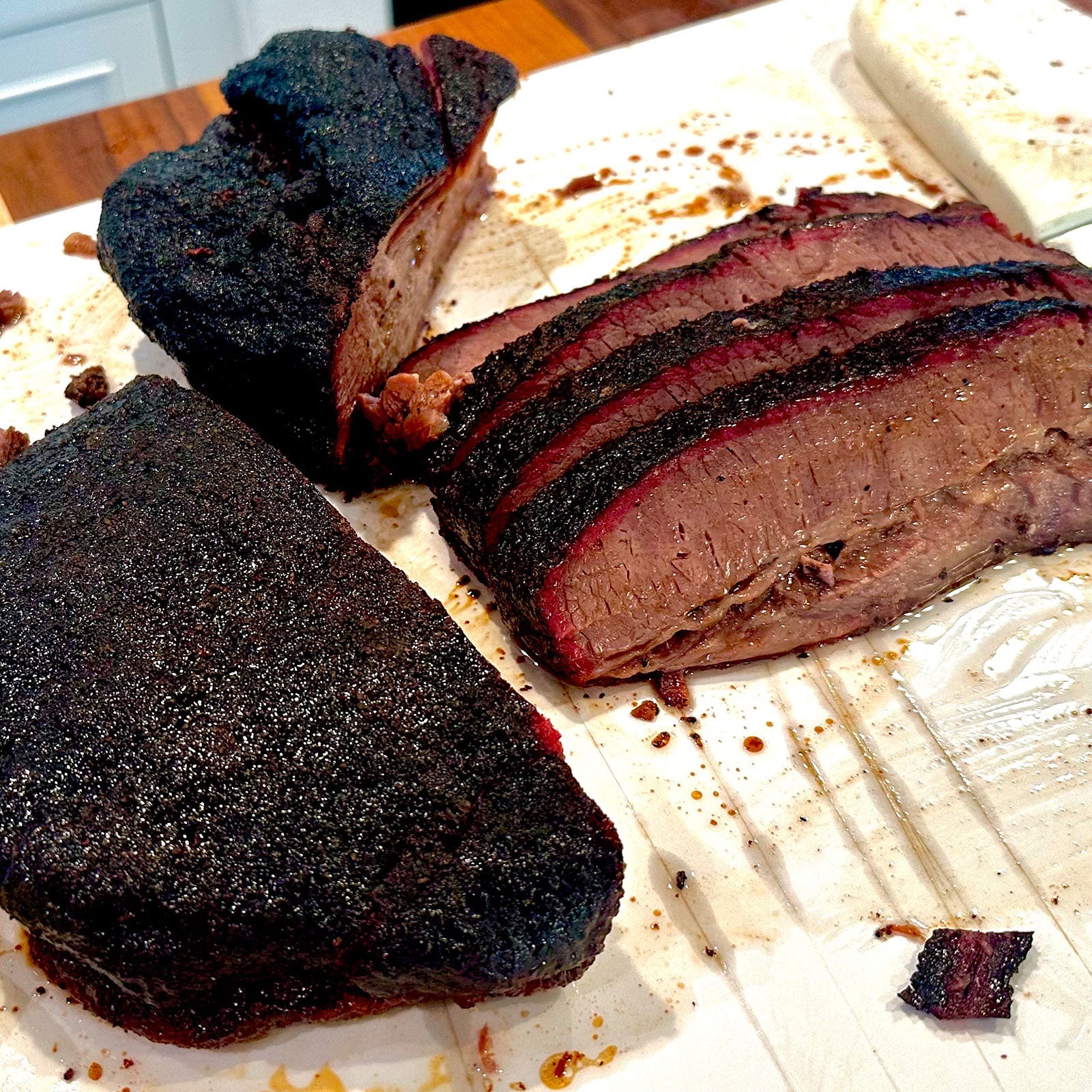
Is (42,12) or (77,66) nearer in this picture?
(42,12)

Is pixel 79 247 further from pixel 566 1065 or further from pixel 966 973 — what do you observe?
pixel 966 973

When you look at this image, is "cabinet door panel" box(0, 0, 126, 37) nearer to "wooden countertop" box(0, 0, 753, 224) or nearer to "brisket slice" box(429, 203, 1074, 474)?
"wooden countertop" box(0, 0, 753, 224)

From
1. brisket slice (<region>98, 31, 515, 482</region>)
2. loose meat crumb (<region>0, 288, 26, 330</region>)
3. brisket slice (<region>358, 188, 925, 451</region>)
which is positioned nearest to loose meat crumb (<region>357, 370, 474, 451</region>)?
brisket slice (<region>358, 188, 925, 451</region>)

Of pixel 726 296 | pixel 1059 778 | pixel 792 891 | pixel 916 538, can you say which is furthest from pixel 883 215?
pixel 792 891

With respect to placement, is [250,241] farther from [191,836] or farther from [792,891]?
[792,891]

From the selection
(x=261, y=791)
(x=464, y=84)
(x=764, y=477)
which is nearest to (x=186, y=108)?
(x=464, y=84)

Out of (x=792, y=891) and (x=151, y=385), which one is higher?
(x=151, y=385)
